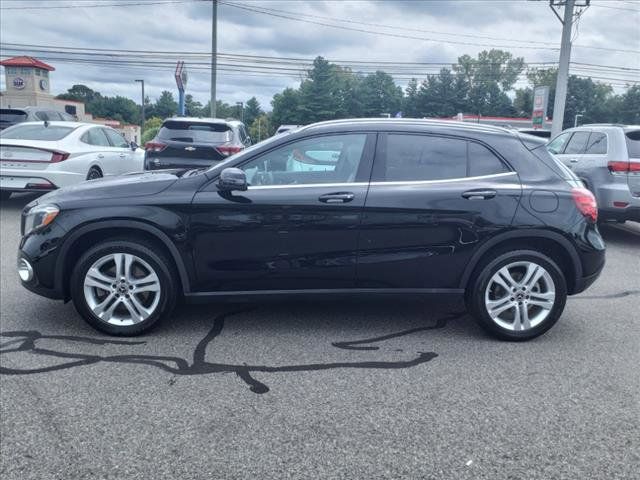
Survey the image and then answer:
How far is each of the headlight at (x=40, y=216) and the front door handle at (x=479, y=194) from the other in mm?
3087

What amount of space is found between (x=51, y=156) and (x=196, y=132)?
254 centimetres

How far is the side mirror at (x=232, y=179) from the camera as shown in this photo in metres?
4.42

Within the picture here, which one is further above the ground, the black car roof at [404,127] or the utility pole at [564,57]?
the utility pole at [564,57]

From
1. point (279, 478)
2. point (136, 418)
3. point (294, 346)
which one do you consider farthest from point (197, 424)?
point (294, 346)

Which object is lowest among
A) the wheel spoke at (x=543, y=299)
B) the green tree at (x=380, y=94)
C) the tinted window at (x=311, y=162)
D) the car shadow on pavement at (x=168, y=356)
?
the car shadow on pavement at (x=168, y=356)

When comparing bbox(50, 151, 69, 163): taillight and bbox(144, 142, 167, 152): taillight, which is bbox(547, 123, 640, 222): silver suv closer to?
bbox(144, 142, 167, 152): taillight

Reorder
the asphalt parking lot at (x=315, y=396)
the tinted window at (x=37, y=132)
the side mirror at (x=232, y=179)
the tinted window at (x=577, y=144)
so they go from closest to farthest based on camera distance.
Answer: the asphalt parking lot at (x=315, y=396)
the side mirror at (x=232, y=179)
the tinted window at (x=577, y=144)
the tinted window at (x=37, y=132)

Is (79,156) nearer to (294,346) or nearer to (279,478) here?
(294,346)

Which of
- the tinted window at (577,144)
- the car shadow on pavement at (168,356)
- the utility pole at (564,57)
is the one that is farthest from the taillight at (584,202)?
the utility pole at (564,57)

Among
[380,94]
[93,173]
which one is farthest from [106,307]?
[380,94]

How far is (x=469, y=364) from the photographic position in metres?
4.25

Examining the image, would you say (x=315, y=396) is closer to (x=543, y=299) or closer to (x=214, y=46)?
(x=543, y=299)

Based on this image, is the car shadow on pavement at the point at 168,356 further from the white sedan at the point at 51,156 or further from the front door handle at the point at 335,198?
the white sedan at the point at 51,156

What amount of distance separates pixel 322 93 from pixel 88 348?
6964 cm
